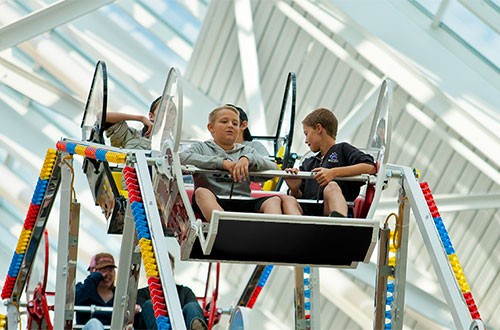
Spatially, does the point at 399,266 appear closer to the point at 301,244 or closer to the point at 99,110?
the point at 301,244

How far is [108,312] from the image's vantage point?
30.0ft

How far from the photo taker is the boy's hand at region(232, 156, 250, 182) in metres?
6.89

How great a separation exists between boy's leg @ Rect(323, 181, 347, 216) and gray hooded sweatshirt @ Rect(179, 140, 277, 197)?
13.5 inches

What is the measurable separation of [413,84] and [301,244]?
6917 mm

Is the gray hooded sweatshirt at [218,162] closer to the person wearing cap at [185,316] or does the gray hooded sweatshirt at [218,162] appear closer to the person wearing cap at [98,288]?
the person wearing cap at [185,316]

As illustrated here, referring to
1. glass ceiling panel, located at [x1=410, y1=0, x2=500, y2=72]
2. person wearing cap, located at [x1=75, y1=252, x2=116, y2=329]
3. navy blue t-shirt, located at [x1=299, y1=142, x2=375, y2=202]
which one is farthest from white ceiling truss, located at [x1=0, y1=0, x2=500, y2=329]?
navy blue t-shirt, located at [x1=299, y1=142, x2=375, y2=202]

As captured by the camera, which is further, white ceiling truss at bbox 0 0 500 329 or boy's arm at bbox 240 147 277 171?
white ceiling truss at bbox 0 0 500 329

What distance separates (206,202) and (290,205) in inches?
A: 20.8

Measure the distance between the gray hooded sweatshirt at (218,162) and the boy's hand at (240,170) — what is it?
0.07 meters

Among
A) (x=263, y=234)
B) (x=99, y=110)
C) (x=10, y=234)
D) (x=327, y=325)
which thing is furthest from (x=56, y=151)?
(x=10, y=234)

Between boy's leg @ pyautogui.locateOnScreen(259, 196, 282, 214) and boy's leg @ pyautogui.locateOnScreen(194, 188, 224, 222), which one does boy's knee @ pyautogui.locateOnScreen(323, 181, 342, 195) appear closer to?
boy's leg @ pyautogui.locateOnScreen(259, 196, 282, 214)

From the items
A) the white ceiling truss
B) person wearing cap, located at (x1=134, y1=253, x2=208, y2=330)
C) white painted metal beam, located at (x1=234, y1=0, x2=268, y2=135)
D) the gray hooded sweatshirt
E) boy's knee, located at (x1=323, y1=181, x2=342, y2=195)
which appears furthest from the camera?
white painted metal beam, located at (x1=234, y1=0, x2=268, y2=135)

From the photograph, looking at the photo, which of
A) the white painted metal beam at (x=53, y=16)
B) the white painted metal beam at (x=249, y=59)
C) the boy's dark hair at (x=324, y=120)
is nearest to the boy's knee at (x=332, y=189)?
the boy's dark hair at (x=324, y=120)

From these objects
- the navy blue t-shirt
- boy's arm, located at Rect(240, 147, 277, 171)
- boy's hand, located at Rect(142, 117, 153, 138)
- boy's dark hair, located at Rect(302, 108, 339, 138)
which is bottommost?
boy's arm, located at Rect(240, 147, 277, 171)
